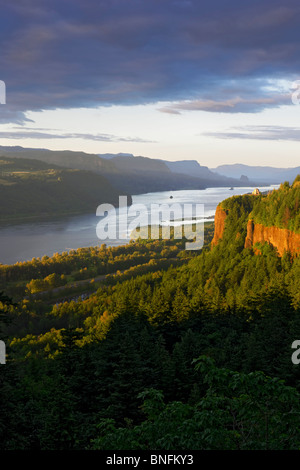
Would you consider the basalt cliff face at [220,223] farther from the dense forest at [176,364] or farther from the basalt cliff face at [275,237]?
the basalt cliff face at [275,237]

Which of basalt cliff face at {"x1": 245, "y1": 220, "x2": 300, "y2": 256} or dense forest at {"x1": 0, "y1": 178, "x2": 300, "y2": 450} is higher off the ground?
basalt cliff face at {"x1": 245, "y1": 220, "x2": 300, "y2": 256}

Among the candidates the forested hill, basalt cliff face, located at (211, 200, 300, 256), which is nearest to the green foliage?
basalt cliff face, located at (211, 200, 300, 256)

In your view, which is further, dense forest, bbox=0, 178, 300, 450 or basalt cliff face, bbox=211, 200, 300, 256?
basalt cliff face, bbox=211, 200, 300, 256

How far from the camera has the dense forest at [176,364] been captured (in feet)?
52.0

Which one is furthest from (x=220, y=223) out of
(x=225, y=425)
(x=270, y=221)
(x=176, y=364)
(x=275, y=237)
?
(x=225, y=425)

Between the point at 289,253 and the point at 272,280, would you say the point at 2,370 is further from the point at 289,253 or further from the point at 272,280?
the point at 289,253

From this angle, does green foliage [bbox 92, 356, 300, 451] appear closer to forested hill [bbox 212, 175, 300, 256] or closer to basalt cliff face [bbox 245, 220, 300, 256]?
basalt cliff face [bbox 245, 220, 300, 256]

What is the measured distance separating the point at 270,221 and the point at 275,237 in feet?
13.1

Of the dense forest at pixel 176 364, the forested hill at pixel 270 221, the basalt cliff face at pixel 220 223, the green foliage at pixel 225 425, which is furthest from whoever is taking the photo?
the basalt cliff face at pixel 220 223

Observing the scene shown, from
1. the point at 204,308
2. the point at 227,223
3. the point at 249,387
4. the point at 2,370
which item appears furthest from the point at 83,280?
the point at 249,387

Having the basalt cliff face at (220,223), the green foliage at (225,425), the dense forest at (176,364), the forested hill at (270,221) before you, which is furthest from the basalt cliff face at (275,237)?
the green foliage at (225,425)

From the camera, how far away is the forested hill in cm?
8525

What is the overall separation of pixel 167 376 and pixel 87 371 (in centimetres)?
855

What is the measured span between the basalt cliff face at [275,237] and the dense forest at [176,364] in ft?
Answer: 7.10
